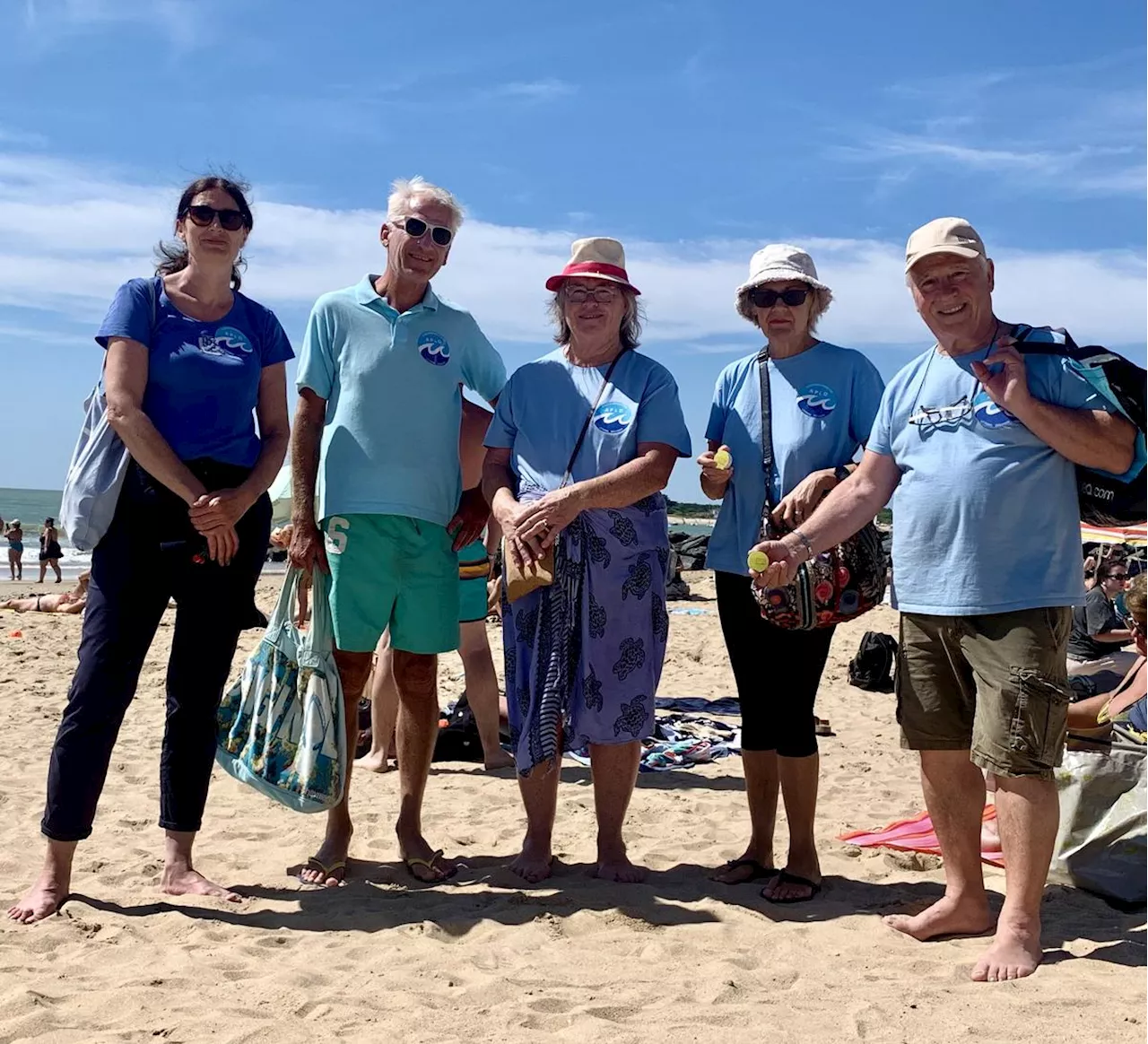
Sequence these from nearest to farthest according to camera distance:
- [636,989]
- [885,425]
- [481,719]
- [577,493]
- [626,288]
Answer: [636,989]
[885,425]
[577,493]
[626,288]
[481,719]

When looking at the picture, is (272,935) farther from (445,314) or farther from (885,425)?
(885,425)

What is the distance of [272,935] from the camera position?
10.9 ft

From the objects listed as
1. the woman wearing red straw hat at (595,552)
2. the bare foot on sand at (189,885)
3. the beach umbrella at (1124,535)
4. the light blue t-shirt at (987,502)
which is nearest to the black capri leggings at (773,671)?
the woman wearing red straw hat at (595,552)

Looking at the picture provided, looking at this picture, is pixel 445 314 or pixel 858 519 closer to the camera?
pixel 858 519

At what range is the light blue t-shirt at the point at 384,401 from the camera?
3.84m

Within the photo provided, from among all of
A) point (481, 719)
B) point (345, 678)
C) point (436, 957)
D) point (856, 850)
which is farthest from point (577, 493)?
point (481, 719)

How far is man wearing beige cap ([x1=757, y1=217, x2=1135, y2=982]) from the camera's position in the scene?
9.76 feet

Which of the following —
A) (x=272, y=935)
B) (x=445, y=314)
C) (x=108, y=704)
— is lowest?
(x=272, y=935)

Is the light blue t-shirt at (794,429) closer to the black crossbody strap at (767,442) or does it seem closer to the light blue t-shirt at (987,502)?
the black crossbody strap at (767,442)

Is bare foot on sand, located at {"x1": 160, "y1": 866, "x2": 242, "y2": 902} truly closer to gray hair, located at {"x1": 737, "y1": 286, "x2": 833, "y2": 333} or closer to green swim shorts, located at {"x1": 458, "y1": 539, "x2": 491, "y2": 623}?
green swim shorts, located at {"x1": 458, "y1": 539, "x2": 491, "y2": 623}

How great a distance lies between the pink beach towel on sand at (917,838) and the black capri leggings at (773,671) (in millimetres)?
841

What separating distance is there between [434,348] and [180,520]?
3.47 feet

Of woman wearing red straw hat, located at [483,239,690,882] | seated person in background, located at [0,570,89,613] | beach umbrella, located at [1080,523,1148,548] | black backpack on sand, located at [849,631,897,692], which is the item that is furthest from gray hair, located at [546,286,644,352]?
seated person in background, located at [0,570,89,613]

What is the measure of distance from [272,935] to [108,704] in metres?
0.89
